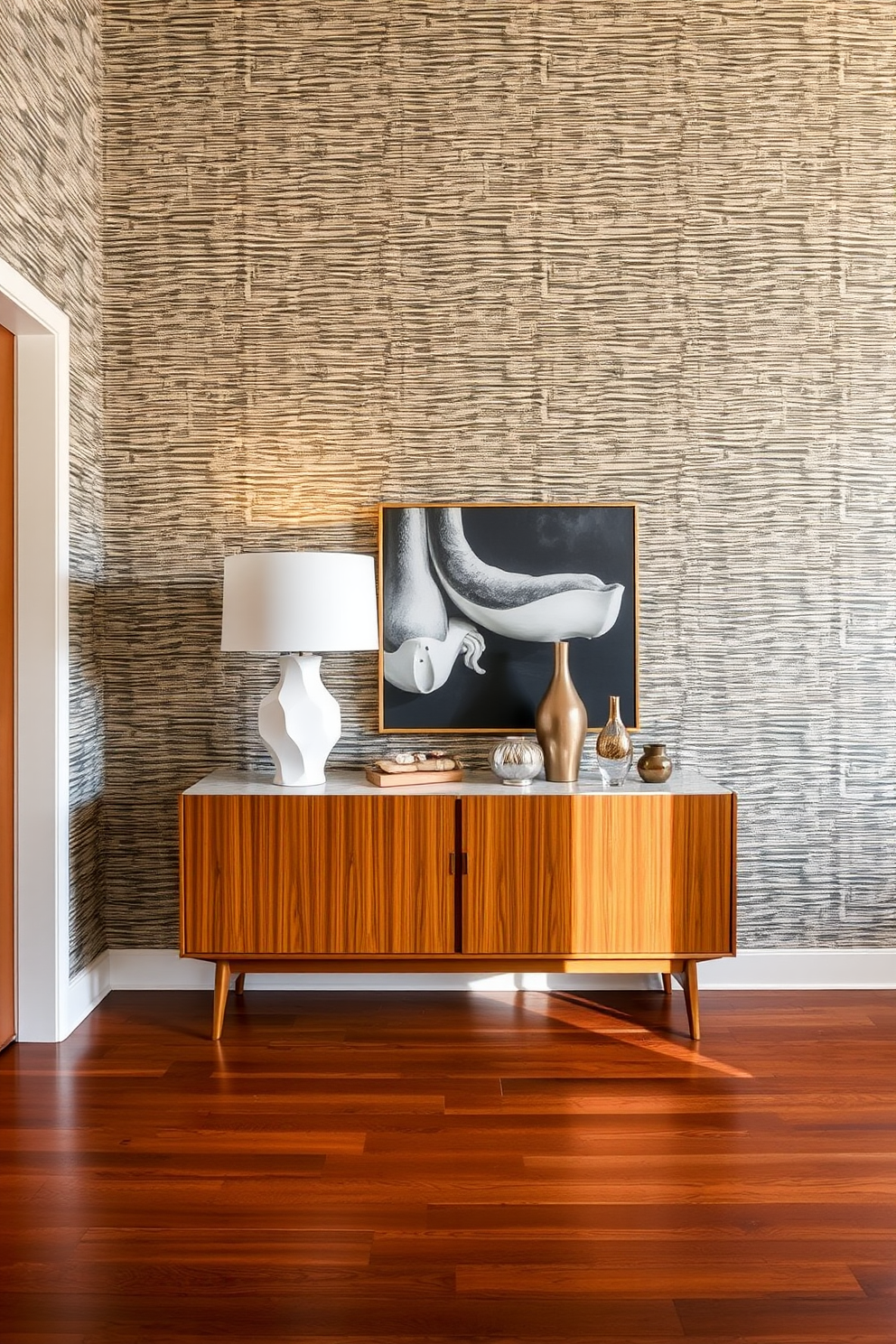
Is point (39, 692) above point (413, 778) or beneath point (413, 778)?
above

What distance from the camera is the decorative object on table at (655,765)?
292 cm

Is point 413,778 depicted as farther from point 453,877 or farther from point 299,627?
point 299,627

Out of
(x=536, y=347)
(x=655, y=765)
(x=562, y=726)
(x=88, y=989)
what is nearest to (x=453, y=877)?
(x=562, y=726)

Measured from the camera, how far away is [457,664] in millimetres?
3178

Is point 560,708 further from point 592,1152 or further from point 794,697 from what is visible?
point 592,1152

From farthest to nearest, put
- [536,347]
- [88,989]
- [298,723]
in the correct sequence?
[536,347], [88,989], [298,723]

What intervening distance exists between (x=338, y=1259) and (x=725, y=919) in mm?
1422

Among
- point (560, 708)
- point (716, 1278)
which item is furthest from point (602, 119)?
point (716, 1278)

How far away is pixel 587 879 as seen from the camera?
108 inches

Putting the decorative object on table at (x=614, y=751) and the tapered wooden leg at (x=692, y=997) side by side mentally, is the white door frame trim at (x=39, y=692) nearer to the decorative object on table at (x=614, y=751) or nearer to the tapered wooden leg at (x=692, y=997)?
the decorative object on table at (x=614, y=751)

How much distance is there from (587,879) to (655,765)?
1.31 ft

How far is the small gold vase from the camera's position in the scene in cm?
291

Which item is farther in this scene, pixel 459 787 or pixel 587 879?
pixel 459 787

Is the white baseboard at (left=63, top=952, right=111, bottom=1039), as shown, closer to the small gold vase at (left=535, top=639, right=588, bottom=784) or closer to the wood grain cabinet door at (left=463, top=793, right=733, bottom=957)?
the wood grain cabinet door at (left=463, top=793, right=733, bottom=957)
